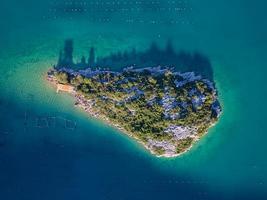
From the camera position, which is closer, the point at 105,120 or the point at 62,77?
the point at 62,77

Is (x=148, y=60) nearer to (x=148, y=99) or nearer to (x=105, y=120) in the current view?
(x=148, y=99)

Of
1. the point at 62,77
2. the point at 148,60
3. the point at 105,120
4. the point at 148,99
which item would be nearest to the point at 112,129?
the point at 105,120

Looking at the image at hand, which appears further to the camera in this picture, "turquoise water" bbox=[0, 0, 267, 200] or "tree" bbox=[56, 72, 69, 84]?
"turquoise water" bbox=[0, 0, 267, 200]

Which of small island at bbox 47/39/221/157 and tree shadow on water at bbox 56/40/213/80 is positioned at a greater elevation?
tree shadow on water at bbox 56/40/213/80

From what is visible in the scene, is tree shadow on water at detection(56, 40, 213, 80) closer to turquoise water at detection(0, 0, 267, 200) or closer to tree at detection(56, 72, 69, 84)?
turquoise water at detection(0, 0, 267, 200)

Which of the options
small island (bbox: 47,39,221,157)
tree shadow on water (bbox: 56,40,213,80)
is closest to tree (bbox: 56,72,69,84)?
small island (bbox: 47,39,221,157)

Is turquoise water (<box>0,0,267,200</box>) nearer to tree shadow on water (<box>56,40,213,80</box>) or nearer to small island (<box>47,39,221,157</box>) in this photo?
tree shadow on water (<box>56,40,213,80</box>)
